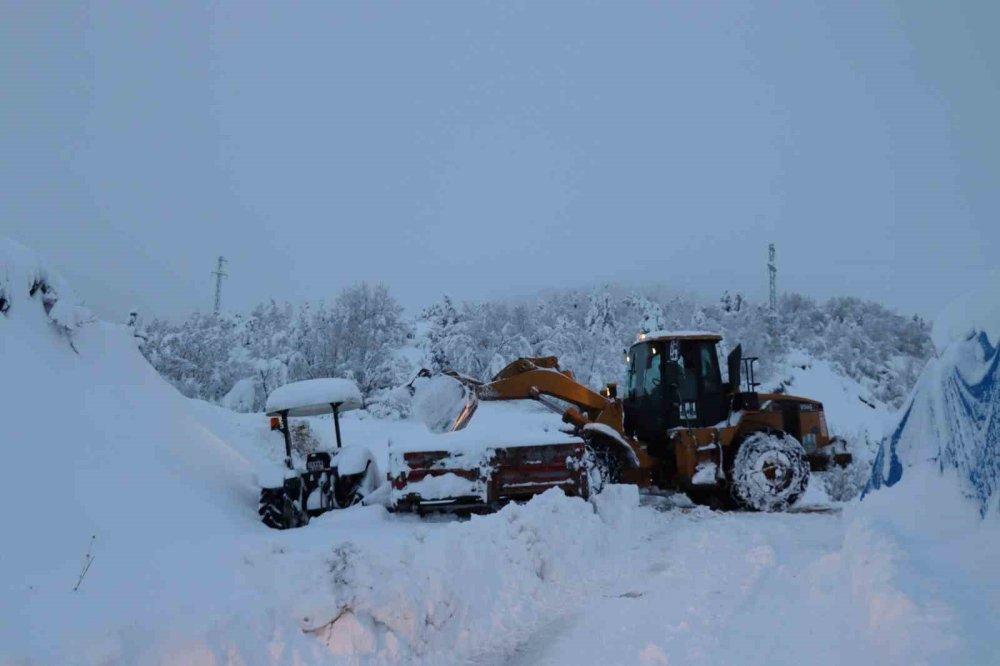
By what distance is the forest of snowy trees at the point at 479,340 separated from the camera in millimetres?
35062

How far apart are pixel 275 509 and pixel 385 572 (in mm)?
5054

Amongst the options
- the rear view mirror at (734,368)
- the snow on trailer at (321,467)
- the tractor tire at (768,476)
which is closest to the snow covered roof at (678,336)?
the rear view mirror at (734,368)

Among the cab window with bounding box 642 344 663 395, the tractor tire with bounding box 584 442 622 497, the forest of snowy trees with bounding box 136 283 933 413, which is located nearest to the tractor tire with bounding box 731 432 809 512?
the cab window with bounding box 642 344 663 395

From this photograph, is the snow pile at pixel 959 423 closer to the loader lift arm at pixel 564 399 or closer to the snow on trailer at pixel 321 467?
the loader lift arm at pixel 564 399

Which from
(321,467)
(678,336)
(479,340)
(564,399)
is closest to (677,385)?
(678,336)

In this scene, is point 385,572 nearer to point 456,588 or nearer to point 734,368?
point 456,588

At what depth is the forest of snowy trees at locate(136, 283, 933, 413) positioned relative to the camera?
35062 mm

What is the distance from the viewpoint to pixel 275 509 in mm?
10023

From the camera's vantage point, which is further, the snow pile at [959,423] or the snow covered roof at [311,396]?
the snow covered roof at [311,396]

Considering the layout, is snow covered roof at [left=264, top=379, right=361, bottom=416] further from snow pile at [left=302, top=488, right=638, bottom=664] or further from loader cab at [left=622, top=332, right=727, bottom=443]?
loader cab at [left=622, top=332, right=727, bottom=443]

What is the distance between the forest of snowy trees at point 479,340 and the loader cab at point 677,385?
19.8m

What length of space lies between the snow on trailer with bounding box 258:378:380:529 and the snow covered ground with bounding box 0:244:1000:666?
1.09 meters

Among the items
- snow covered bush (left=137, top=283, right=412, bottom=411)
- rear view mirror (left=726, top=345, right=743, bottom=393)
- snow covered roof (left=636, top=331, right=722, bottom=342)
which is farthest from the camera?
snow covered bush (left=137, top=283, right=412, bottom=411)

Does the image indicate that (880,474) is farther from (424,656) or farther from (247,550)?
(247,550)
